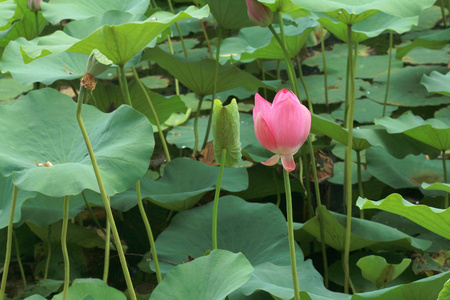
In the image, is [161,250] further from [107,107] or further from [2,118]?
[107,107]

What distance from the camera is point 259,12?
1140mm

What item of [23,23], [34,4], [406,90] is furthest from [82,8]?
[406,90]

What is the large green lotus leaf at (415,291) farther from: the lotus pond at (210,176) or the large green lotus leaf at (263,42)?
the large green lotus leaf at (263,42)

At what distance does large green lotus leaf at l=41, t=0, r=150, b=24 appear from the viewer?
4.65 feet

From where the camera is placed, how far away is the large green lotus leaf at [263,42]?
1.57 meters

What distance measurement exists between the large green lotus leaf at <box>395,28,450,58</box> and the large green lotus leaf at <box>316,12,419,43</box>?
2.59ft

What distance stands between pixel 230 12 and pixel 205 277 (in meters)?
0.80

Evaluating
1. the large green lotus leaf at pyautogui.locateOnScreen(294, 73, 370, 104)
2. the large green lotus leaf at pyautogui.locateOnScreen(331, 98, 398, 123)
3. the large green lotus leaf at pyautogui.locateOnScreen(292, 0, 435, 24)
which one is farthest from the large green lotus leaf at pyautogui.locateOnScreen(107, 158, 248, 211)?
the large green lotus leaf at pyautogui.locateOnScreen(294, 73, 370, 104)

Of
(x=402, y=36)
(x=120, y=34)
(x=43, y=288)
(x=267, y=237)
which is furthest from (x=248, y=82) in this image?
(x=402, y=36)

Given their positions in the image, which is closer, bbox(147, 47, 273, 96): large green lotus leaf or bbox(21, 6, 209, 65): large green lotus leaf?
bbox(21, 6, 209, 65): large green lotus leaf

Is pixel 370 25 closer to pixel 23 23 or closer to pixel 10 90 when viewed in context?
pixel 23 23

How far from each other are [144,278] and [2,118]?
0.57 metres

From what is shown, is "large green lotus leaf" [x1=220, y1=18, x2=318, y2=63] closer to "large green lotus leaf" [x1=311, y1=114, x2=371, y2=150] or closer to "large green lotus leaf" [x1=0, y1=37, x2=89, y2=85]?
"large green lotus leaf" [x1=311, y1=114, x2=371, y2=150]

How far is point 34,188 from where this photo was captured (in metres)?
0.82
